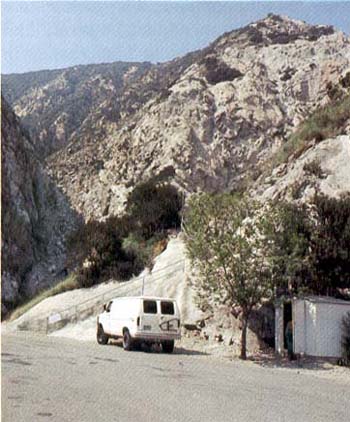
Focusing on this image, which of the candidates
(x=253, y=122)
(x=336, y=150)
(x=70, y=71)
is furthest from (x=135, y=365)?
(x=70, y=71)

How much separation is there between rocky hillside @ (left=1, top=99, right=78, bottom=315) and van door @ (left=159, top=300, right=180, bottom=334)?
656 inches

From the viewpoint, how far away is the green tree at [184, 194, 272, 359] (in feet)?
58.1

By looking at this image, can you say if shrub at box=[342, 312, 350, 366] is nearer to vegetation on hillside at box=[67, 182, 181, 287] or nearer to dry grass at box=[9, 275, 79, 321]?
vegetation on hillside at box=[67, 182, 181, 287]

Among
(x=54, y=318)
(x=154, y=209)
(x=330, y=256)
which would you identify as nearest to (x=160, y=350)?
(x=330, y=256)

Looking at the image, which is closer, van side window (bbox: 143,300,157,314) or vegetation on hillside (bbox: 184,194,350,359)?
vegetation on hillside (bbox: 184,194,350,359)

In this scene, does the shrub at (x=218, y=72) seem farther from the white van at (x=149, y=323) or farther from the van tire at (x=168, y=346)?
the van tire at (x=168, y=346)

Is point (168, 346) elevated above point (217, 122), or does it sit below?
below

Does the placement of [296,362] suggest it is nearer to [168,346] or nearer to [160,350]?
[168,346]

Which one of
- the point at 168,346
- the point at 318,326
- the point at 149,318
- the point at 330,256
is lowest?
the point at 168,346

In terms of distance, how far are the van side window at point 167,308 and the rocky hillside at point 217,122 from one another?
79.8 feet

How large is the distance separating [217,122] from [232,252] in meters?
32.2

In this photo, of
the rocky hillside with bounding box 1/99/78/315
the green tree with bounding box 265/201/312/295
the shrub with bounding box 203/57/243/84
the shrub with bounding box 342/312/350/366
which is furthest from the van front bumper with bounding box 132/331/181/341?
the shrub with bounding box 203/57/243/84

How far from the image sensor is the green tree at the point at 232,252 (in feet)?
58.1

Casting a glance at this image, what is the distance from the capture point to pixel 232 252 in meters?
18.0
